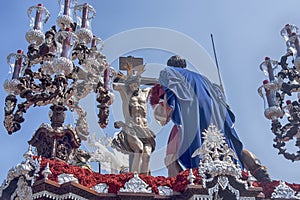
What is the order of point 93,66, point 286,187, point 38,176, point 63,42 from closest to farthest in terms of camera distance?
point 38,176 → point 286,187 → point 63,42 → point 93,66

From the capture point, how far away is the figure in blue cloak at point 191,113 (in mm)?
9750

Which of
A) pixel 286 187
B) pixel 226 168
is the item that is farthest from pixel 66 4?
pixel 286 187

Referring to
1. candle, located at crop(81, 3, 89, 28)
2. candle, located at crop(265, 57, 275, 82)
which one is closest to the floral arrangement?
candle, located at crop(81, 3, 89, 28)

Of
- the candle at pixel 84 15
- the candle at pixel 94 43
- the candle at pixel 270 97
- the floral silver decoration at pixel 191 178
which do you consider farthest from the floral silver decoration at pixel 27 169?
the candle at pixel 270 97

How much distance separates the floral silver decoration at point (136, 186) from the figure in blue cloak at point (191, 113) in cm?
159

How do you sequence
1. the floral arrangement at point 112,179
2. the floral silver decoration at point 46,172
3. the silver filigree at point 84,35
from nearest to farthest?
the floral silver decoration at point 46,172 < the floral arrangement at point 112,179 < the silver filigree at point 84,35

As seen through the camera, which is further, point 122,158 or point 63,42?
point 122,158

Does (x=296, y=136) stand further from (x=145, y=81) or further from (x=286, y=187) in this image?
(x=145, y=81)

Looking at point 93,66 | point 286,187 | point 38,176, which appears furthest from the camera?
point 93,66

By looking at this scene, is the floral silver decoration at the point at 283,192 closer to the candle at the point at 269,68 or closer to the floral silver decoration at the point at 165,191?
the floral silver decoration at the point at 165,191

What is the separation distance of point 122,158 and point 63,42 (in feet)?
10.2

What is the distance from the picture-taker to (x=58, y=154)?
A: 880cm

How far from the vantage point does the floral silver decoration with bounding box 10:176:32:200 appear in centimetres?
777

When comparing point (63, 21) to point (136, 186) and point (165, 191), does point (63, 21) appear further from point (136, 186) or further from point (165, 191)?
point (165, 191)
